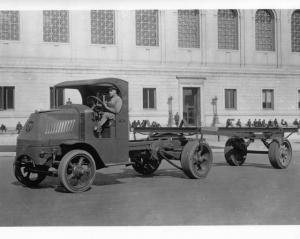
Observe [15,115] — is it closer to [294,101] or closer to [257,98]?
[257,98]

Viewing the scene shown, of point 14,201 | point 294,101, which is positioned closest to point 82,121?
point 14,201

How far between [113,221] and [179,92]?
2758 cm

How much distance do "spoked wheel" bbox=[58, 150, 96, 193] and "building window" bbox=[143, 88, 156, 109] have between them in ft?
77.8

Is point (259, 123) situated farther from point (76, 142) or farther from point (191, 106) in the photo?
point (76, 142)

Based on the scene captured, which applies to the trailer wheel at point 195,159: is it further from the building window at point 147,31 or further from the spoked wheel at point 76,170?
the building window at point 147,31

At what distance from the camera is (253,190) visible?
8547 millimetres

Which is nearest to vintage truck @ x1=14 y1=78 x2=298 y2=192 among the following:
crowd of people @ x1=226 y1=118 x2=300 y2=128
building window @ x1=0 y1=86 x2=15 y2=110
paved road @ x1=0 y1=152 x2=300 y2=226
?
paved road @ x1=0 y1=152 x2=300 y2=226

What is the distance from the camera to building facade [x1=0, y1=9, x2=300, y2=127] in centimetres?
2697

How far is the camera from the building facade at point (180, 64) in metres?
27.0

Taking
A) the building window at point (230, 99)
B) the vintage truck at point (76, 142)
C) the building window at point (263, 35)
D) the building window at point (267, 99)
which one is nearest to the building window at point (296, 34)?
the building window at point (263, 35)

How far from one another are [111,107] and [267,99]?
2614 centimetres

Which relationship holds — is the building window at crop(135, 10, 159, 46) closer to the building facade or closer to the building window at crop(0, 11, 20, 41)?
the building facade

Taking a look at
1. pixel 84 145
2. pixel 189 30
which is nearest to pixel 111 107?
pixel 84 145

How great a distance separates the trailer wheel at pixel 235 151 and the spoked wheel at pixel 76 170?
19.1 ft
